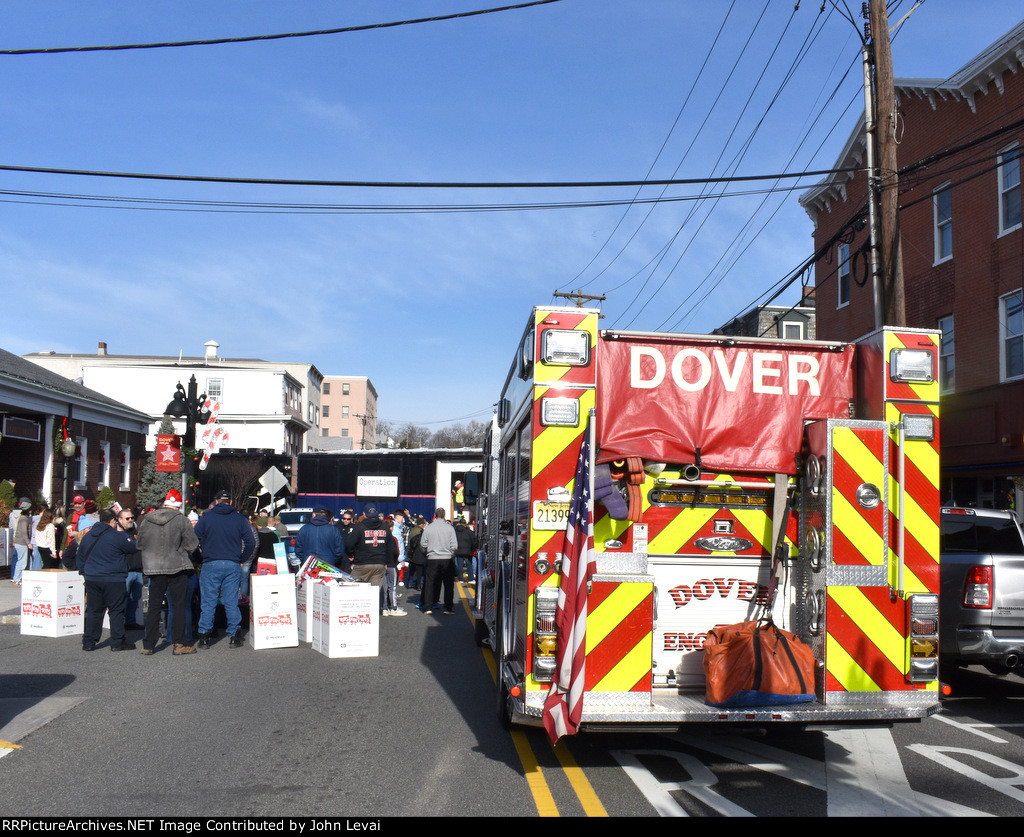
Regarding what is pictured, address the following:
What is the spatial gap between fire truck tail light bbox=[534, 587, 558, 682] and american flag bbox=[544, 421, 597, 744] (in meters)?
0.09

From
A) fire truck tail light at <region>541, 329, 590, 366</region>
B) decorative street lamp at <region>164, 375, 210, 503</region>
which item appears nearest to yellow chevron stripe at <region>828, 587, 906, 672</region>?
fire truck tail light at <region>541, 329, 590, 366</region>

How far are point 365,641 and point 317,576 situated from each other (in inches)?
60.5

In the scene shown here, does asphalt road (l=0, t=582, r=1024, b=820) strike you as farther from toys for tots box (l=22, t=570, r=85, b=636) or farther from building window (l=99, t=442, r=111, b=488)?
building window (l=99, t=442, r=111, b=488)

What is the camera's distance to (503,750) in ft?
20.9

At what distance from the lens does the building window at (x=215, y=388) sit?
2389 inches

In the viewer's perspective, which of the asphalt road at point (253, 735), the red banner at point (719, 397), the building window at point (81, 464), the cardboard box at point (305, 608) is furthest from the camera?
the building window at point (81, 464)

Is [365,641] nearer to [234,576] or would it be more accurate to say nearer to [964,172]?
[234,576]

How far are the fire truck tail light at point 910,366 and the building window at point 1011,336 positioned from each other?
1359cm

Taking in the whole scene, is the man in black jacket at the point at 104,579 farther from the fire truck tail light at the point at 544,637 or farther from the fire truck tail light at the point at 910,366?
the fire truck tail light at the point at 910,366

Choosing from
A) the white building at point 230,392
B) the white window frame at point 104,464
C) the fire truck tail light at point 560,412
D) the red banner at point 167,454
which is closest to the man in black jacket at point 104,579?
the red banner at point 167,454

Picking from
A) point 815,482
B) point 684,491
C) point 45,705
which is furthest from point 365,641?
point 815,482

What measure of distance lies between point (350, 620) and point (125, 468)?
23274 mm

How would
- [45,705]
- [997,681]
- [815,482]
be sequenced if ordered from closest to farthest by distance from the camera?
1. [815,482]
2. [45,705]
3. [997,681]

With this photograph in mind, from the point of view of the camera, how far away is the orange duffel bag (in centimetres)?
553
